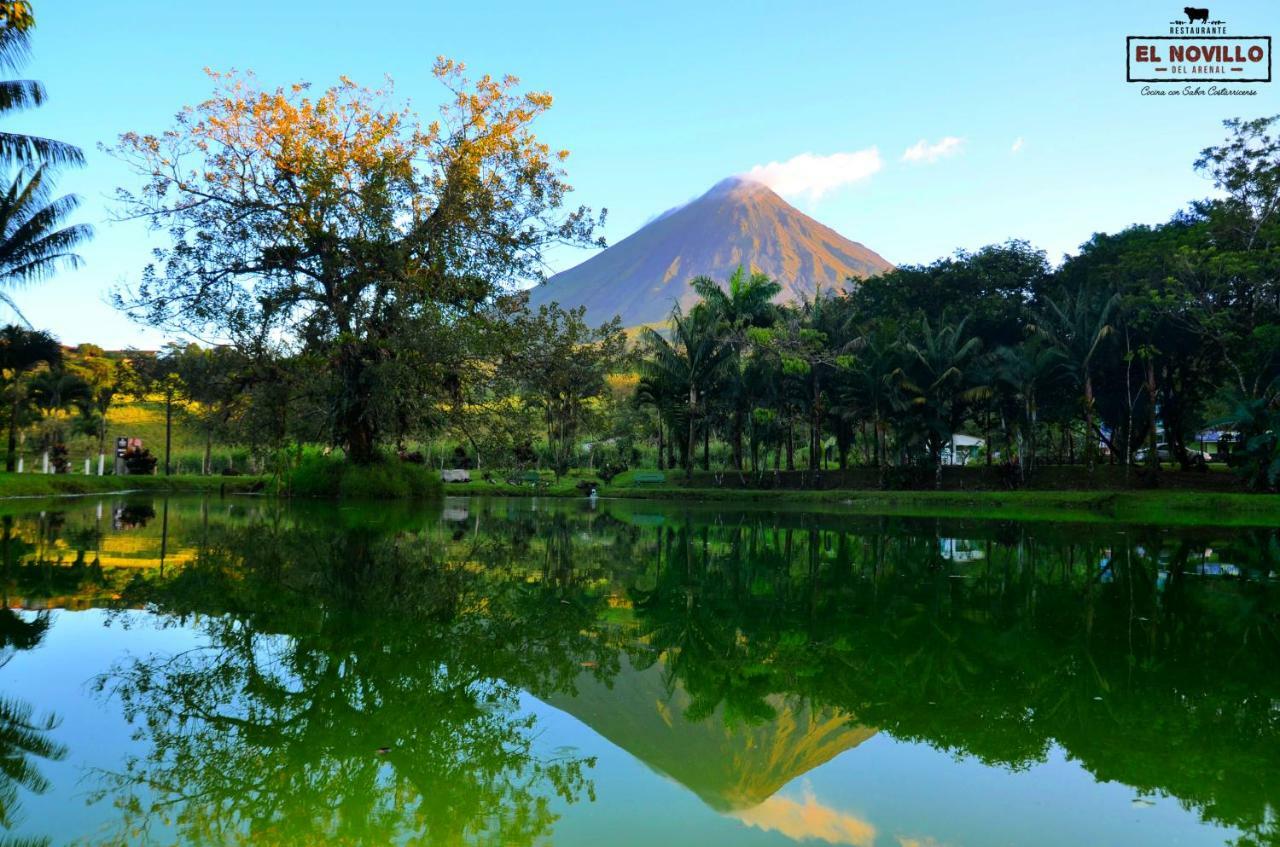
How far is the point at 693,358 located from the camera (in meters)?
33.1

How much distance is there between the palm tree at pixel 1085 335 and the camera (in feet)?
86.3

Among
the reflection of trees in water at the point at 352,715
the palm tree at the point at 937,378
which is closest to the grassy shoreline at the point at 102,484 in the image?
the reflection of trees in water at the point at 352,715

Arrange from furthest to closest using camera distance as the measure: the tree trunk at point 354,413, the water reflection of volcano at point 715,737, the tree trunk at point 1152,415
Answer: the tree trunk at point 1152,415, the tree trunk at point 354,413, the water reflection of volcano at point 715,737

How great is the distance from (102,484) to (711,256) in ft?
445

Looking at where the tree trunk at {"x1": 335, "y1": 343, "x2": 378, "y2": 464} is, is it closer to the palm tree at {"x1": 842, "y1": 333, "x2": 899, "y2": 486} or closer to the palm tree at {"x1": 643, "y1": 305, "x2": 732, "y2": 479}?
the palm tree at {"x1": 643, "y1": 305, "x2": 732, "y2": 479}

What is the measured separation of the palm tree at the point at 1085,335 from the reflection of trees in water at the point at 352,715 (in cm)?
2526

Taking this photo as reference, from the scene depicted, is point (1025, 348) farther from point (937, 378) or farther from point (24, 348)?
point (24, 348)

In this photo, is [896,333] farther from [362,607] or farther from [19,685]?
[19,685]

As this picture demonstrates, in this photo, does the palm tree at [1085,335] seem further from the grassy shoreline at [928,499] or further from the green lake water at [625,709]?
the green lake water at [625,709]

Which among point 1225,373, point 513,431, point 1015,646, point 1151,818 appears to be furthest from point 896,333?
point 1151,818

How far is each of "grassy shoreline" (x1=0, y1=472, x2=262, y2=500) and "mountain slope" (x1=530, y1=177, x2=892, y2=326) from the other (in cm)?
10930

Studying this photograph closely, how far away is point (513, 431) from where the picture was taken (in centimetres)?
2017

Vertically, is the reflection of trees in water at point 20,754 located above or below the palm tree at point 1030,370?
below

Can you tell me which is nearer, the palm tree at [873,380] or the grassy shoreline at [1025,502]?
the grassy shoreline at [1025,502]
